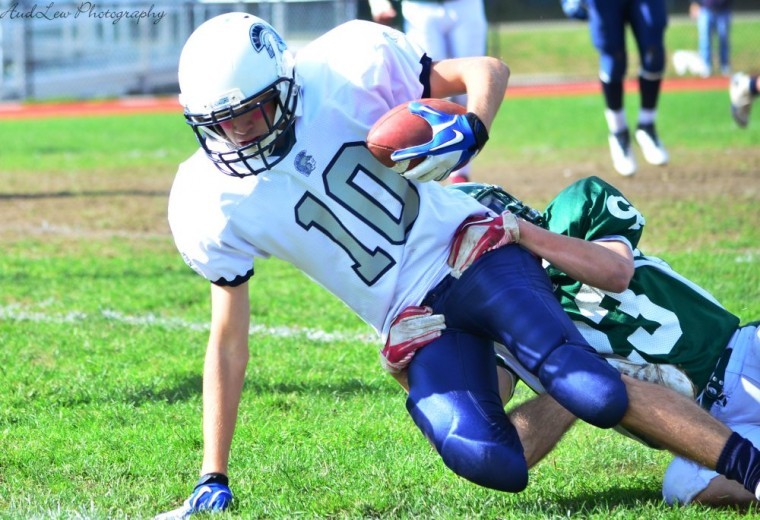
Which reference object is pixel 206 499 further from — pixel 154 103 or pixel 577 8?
pixel 154 103

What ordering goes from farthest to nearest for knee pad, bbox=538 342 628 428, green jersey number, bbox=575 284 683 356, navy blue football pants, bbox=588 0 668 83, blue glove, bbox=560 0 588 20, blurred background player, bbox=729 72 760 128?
blue glove, bbox=560 0 588 20 → blurred background player, bbox=729 72 760 128 → navy blue football pants, bbox=588 0 668 83 → green jersey number, bbox=575 284 683 356 → knee pad, bbox=538 342 628 428

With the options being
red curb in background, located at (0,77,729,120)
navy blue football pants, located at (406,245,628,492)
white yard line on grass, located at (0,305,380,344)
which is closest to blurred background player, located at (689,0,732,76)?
red curb in background, located at (0,77,729,120)

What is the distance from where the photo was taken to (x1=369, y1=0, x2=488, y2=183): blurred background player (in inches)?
273

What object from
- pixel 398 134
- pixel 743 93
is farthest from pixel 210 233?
pixel 743 93

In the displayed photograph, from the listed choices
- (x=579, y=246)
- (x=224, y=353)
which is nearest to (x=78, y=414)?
(x=224, y=353)

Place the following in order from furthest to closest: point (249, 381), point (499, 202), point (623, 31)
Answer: point (623, 31)
point (249, 381)
point (499, 202)

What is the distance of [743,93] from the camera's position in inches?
289

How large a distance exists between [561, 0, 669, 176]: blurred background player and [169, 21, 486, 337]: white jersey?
14.8 feet

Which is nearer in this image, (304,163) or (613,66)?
(304,163)

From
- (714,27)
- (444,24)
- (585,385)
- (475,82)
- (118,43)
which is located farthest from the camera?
(118,43)

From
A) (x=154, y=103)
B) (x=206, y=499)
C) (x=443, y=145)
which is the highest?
(x=443, y=145)

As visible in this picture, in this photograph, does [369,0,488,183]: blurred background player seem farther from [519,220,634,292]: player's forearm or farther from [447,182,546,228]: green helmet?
[519,220,634,292]: player's forearm

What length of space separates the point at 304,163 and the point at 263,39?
0.34m

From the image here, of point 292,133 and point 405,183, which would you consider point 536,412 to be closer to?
point 405,183
